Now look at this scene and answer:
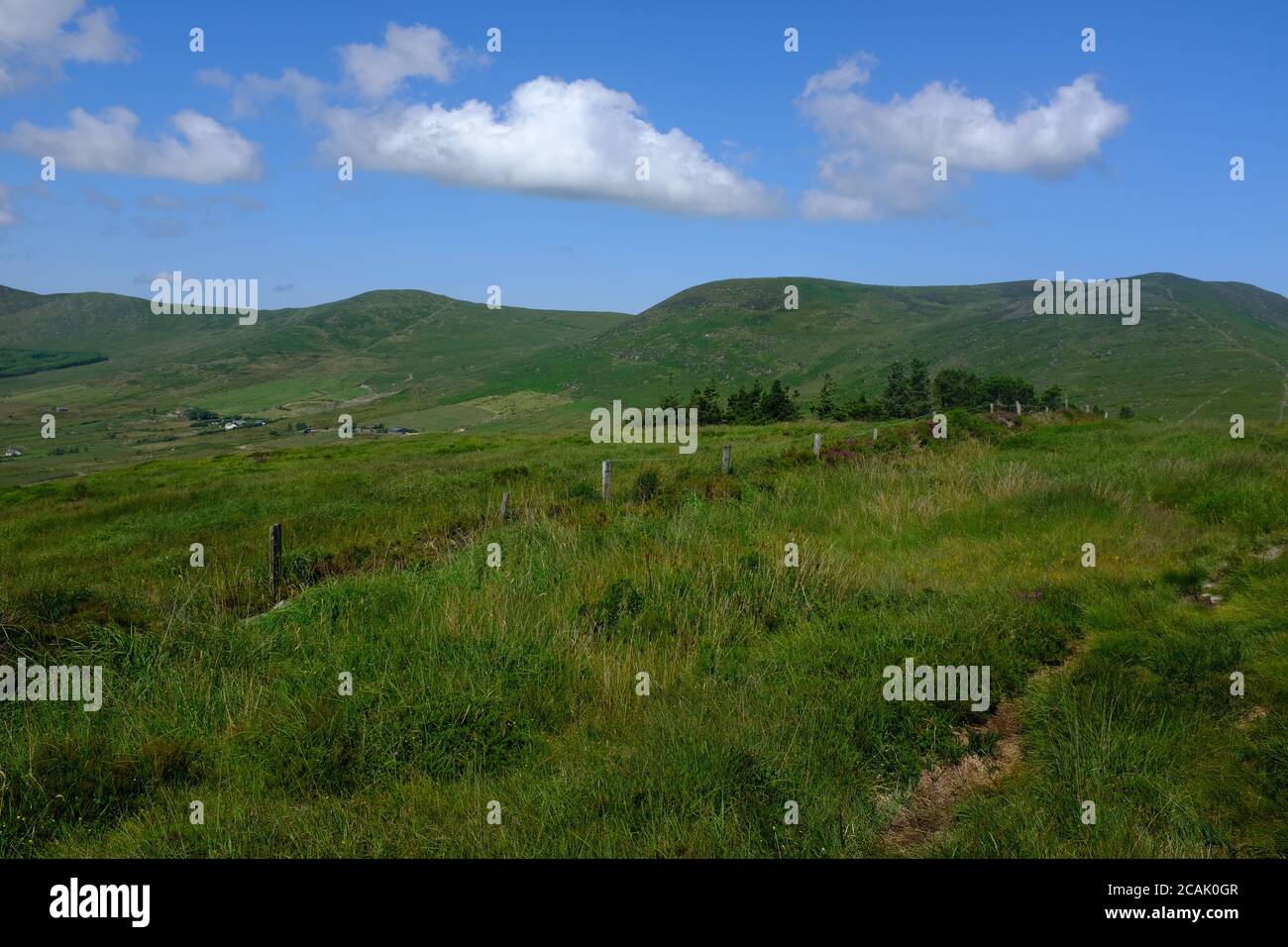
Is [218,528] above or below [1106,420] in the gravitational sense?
below

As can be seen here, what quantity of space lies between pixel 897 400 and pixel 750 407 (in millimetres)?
12969

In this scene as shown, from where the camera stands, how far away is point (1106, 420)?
1369 inches

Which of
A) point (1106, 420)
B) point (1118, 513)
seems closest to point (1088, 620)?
point (1118, 513)

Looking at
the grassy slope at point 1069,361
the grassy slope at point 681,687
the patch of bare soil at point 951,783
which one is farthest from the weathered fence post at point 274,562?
the grassy slope at point 1069,361

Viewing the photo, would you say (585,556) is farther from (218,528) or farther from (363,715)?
(218,528)

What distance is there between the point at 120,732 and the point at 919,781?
654cm

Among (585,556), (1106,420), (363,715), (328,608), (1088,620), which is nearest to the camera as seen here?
(363,715)

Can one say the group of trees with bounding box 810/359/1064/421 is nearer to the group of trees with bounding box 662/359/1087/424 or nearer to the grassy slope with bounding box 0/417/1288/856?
the group of trees with bounding box 662/359/1087/424

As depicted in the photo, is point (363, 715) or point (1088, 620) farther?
point (1088, 620)

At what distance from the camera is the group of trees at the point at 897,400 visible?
66312 millimetres

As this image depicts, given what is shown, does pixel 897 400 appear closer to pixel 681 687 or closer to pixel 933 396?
pixel 933 396

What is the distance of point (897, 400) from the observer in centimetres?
7169

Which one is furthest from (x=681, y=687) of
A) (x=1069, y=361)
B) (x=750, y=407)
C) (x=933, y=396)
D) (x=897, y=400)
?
(x=1069, y=361)

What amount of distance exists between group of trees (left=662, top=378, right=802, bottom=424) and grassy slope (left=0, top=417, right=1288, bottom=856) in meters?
56.1
